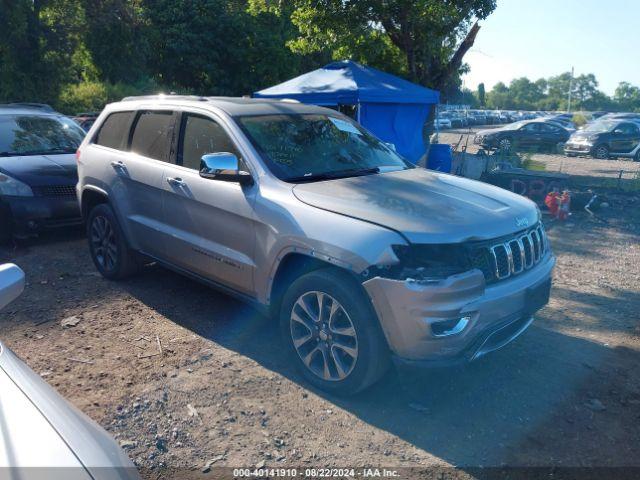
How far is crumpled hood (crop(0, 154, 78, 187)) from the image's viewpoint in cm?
692

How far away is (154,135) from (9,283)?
3021 millimetres

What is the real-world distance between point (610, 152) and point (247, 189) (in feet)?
67.5

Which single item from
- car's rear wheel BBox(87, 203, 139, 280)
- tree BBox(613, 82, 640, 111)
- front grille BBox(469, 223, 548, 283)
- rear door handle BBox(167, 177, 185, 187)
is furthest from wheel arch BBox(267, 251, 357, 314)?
tree BBox(613, 82, 640, 111)

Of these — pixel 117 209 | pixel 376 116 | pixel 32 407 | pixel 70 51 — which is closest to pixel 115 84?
pixel 70 51

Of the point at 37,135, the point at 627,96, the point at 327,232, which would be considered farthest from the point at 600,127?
the point at 627,96

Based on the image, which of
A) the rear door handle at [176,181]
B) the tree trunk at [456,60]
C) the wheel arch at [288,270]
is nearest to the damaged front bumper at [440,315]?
the wheel arch at [288,270]

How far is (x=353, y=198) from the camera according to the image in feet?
12.3

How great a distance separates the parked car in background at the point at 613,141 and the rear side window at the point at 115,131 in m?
19.8

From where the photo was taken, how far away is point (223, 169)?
4.00 m

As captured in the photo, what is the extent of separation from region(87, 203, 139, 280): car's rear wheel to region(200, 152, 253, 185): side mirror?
5.42ft

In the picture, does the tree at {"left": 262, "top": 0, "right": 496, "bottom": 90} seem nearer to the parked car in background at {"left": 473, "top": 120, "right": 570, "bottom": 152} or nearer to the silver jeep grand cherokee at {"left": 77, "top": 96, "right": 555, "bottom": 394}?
the silver jeep grand cherokee at {"left": 77, "top": 96, "right": 555, "bottom": 394}

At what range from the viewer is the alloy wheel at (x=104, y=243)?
561 centimetres

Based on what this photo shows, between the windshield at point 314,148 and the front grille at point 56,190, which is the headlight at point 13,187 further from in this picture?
the windshield at point 314,148

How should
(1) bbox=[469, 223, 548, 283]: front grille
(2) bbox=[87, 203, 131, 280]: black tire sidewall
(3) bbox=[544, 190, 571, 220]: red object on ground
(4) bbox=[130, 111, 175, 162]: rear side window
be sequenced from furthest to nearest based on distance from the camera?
(3) bbox=[544, 190, 571, 220]: red object on ground < (2) bbox=[87, 203, 131, 280]: black tire sidewall < (4) bbox=[130, 111, 175, 162]: rear side window < (1) bbox=[469, 223, 548, 283]: front grille
